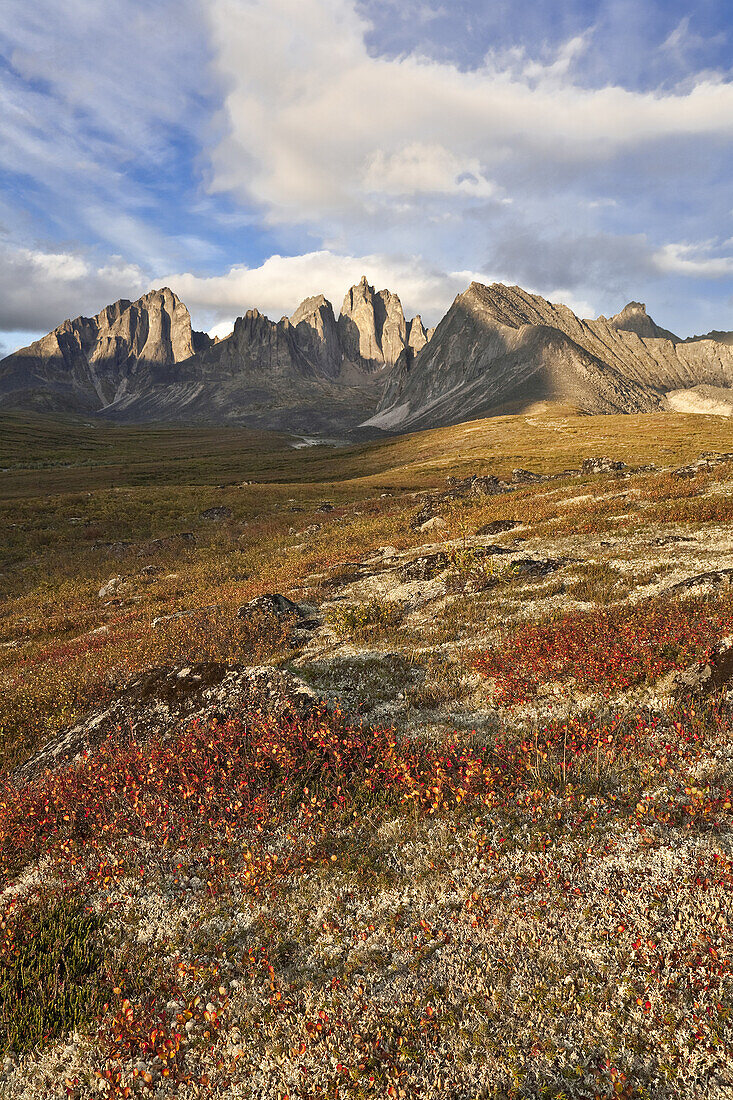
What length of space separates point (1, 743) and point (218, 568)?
16888 millimetres

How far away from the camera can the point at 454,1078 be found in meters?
4.38

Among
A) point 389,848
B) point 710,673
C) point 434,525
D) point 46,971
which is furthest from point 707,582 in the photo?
point 434,525

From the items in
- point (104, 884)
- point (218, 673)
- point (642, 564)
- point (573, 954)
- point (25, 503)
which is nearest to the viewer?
point (573, 954)

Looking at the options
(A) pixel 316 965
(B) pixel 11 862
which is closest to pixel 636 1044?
(A) pixel 316 965

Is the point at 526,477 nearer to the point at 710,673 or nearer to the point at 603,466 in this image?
the point at 603,466

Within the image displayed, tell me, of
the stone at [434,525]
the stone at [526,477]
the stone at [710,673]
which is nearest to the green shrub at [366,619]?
the stone at [710,673]

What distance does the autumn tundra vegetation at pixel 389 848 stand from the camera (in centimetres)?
473

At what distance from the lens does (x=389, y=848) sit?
7.13m

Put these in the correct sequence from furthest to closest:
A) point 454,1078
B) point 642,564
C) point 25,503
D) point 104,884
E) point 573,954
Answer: point 25,503 → point 642,564 → point 104,884 → point 573,954 → point 454,1078

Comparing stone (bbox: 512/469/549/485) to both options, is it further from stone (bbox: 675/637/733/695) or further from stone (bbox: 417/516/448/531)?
stone (bbox: 675/637/733/695)

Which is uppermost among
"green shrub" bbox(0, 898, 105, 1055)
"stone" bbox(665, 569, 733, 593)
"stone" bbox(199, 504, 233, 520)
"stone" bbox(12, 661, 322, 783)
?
"stone" bbox(199, 504, 233, 520)

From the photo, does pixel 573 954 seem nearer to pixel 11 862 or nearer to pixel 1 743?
pixel 11 862

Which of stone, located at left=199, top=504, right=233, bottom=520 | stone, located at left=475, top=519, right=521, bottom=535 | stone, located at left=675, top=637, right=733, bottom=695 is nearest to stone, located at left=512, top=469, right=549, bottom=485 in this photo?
stone, located at left=475, top=519, right=521, bottom=535

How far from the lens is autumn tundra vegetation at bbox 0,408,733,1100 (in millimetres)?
4727
